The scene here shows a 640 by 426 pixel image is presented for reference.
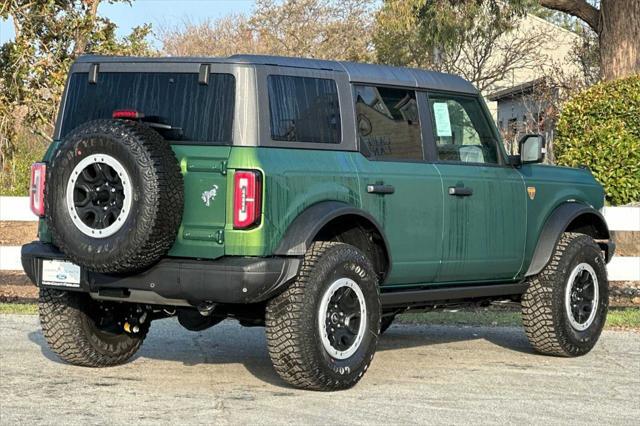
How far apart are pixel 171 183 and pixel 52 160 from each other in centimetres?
80

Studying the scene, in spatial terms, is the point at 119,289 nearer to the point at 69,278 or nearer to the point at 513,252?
the point at 69,278

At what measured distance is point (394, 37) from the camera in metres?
42.2

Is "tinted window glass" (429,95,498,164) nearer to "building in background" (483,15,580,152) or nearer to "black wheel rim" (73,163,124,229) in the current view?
"black wheel rim" (73,163,124,229)

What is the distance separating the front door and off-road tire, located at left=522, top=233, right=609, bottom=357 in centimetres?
28

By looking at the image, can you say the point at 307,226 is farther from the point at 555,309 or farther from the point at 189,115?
the point at 555,309

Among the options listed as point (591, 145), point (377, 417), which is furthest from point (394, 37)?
point (377, 417)

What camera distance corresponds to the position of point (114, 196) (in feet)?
24.6

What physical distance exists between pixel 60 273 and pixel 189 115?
1.28 m

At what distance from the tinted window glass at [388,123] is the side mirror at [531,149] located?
1.07 m

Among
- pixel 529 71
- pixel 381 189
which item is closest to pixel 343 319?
pixel 381 189

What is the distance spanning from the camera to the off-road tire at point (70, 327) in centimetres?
851

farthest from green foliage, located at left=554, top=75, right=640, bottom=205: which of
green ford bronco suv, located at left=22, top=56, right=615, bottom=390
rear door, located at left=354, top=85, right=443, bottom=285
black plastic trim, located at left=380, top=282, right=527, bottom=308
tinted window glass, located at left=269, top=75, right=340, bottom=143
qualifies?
tinted window glass, located at left=269, top=75, right=340, bottom=143

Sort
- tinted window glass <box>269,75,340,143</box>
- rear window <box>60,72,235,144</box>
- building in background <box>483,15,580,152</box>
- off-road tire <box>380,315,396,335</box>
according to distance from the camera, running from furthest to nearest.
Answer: building in background <box>483,15,580,152</box> → off-road tire <box>380,315,396,335</box> → tinted window glass <box>269,75,340,143</box> → rear window <box>60,72,235,144</box>

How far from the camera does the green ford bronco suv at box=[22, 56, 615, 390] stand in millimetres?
7434
